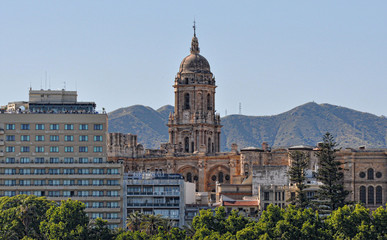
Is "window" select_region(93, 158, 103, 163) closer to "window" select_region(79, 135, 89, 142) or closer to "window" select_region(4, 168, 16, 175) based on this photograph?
"window" select_region(79, 135, 89, 142)

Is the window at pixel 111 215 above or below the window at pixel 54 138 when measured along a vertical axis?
below

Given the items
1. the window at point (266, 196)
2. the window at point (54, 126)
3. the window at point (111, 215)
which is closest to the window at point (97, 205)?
the window at point (111, 215)

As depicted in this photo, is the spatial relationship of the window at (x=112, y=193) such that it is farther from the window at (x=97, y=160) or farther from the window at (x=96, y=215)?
the window at (x=97, y=160)

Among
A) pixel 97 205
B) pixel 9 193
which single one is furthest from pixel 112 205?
pixel 9 193

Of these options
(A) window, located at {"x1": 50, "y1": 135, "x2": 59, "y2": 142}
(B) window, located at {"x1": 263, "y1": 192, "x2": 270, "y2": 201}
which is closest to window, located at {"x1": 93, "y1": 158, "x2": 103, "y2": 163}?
(A) window, located at {"x1": 50, "y1": 135, "x2": 59, "y2": 142}

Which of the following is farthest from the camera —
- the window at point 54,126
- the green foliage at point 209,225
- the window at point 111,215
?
the window at point 54,126

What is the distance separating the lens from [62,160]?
A: 575 ft

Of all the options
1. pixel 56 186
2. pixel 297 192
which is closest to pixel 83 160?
pixel 56 186

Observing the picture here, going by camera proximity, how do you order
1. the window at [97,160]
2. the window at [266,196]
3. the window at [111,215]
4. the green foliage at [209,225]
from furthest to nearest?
the window at [266,196] → the window at [97,160] → the window at [111,215] → the green foliage at [209,225]

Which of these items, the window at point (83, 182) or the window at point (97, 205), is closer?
the window at point (97, 205)

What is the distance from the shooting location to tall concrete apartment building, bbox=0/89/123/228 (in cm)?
17325

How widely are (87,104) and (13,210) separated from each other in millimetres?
27430

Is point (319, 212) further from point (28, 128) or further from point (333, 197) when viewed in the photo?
point (28, 128)

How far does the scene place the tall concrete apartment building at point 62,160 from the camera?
568ft
